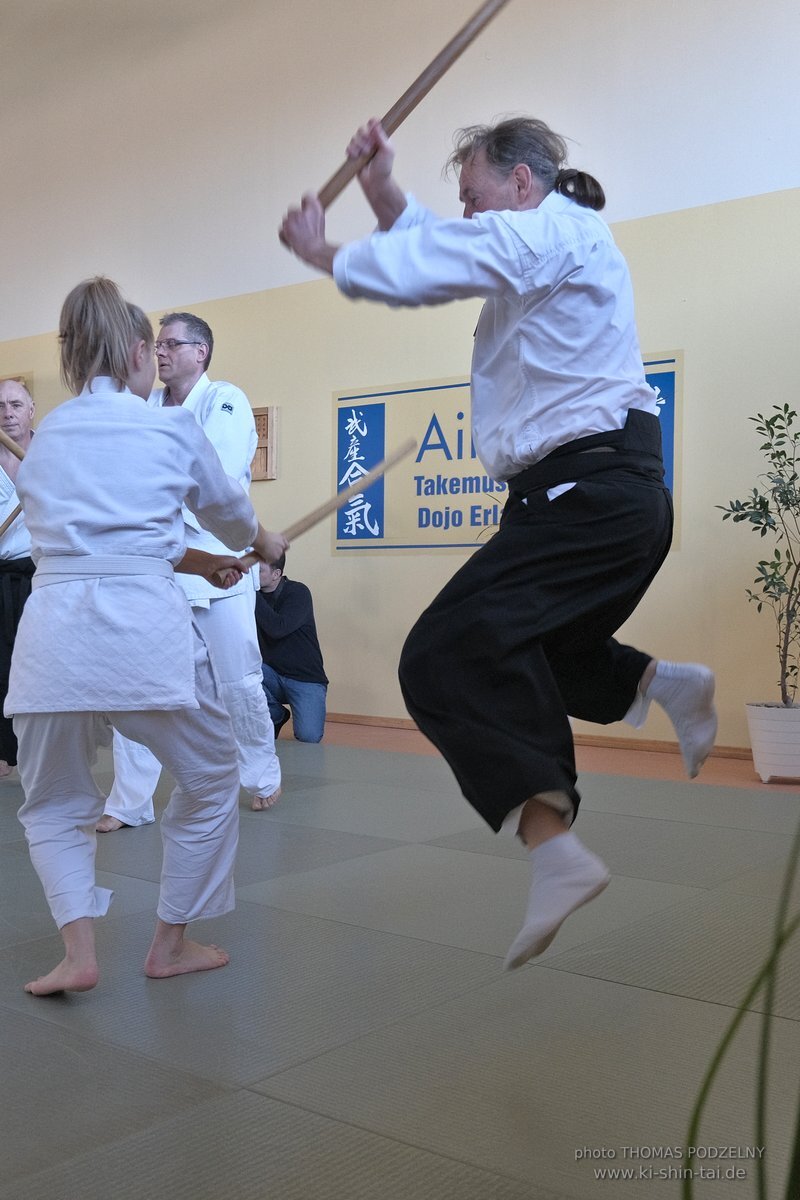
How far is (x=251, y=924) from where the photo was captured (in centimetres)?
264

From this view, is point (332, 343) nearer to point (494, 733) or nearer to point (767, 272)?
point (767, 272)

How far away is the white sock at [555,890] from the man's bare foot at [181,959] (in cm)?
82

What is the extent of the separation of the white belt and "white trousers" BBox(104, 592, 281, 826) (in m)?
1.63

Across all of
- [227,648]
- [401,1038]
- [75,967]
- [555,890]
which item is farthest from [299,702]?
[555,890]

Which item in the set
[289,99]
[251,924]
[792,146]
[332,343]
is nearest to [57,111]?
[289,99]

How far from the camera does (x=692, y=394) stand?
5.48 meters

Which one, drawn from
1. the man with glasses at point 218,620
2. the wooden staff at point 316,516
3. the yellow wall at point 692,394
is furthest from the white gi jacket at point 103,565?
the yellow wall at point 692,394

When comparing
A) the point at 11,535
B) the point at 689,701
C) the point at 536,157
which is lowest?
the point at 689,701

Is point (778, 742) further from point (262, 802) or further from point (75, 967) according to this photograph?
point (75, 967)

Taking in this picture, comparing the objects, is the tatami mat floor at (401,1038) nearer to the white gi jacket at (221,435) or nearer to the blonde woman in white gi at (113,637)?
the blonde woman in white gi at (113,637)

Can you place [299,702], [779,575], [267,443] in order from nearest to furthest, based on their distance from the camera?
[779,575]
[299,702]
[267,443]

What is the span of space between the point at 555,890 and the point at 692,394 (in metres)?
4.19

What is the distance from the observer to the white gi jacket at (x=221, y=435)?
3.86 metres

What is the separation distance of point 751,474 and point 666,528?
3531 mm
